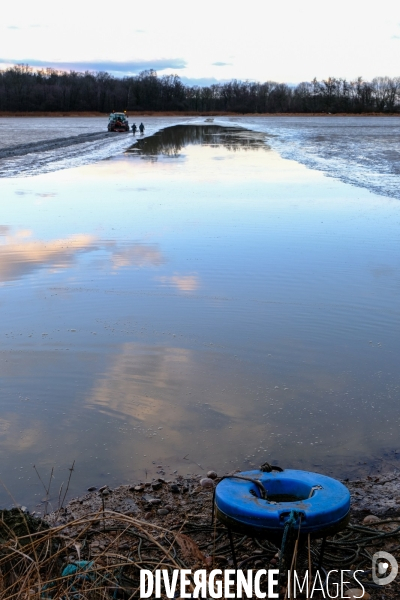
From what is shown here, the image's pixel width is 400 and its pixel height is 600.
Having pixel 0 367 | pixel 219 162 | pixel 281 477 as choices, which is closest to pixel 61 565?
pixel 281 477

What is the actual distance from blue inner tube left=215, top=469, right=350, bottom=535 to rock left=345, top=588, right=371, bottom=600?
38 cm

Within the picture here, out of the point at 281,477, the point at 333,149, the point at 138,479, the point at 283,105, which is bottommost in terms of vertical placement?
the point at 138,479

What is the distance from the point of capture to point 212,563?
3.45m

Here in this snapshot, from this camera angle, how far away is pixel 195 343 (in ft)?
22.1

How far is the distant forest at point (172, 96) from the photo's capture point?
150 meters

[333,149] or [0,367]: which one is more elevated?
[333,149]

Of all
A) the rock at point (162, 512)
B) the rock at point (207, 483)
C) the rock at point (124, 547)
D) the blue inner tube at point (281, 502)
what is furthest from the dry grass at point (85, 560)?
the rock at point (207, 483)

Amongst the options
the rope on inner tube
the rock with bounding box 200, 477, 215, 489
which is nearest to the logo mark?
the rope on inner tube

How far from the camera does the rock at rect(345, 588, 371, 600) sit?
3.23m

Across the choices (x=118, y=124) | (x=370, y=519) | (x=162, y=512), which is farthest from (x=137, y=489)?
(x=118, y=124)

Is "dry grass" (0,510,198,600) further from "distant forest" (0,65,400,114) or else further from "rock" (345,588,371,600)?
"distant forest" (0,65,400,114)

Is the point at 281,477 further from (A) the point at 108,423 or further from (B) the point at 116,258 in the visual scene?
(B) the point at 116,258

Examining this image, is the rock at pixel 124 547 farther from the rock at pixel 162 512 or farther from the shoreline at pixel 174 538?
the rock at pixel 162 512

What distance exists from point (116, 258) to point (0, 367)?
172 inches
